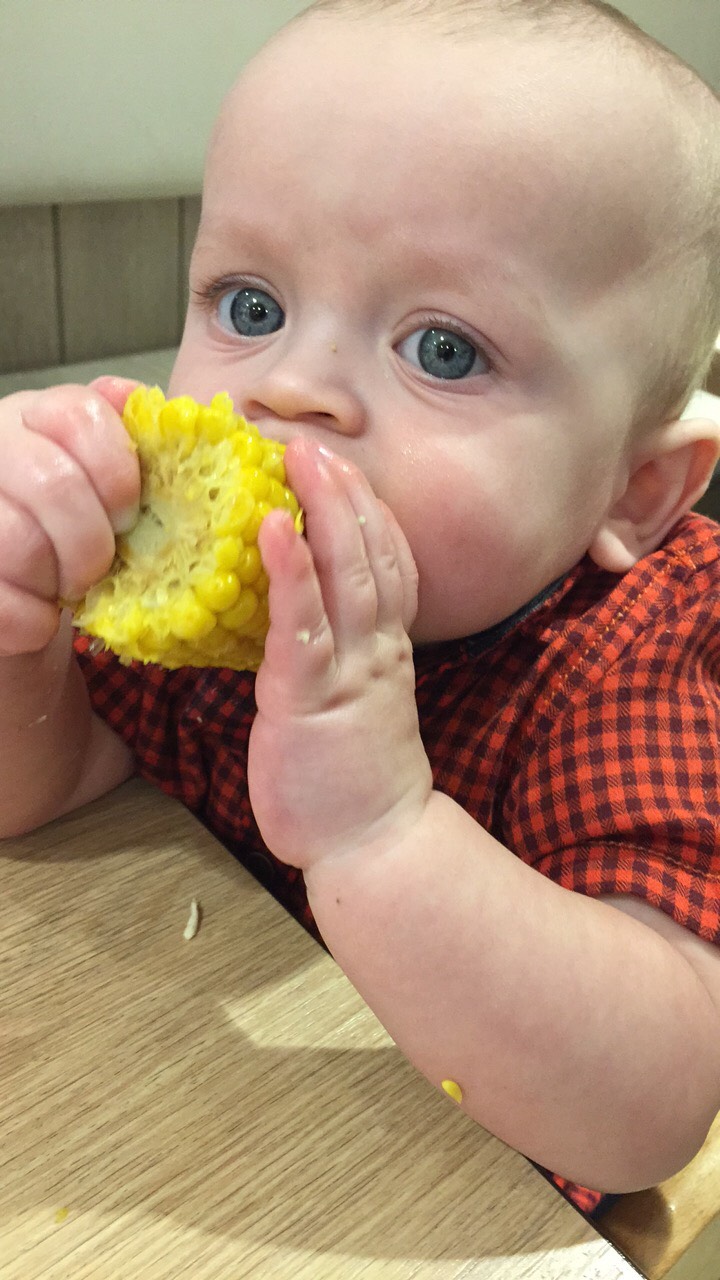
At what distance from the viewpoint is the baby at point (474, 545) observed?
556 mm

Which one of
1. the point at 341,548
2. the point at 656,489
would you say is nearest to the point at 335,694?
the point at 341,548

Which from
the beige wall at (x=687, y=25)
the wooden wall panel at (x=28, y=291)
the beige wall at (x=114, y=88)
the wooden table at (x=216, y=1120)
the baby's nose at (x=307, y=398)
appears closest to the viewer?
the wooden table at (x=216, y=1120)

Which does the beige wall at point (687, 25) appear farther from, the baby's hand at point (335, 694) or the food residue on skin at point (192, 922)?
the food residue on skin at point (192, 922)

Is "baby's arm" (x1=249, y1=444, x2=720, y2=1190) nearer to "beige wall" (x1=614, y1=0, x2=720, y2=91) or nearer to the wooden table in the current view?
the wooden table

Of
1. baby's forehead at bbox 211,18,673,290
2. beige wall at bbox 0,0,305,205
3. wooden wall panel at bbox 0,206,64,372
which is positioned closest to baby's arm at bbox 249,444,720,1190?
baby's forehead at bbox 211,18,673,290

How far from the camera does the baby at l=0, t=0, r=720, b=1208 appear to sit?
0.56 metres

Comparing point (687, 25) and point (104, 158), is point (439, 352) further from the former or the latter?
point (687, 25)

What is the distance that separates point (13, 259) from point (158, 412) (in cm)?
106

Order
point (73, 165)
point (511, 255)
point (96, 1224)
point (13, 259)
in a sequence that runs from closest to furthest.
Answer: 1. point (96, 1224)
2. point (511, 255)
3. point (73, 165)
4. point (13, 259)

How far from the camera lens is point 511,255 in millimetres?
643

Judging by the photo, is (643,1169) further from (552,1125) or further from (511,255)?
(511,255)

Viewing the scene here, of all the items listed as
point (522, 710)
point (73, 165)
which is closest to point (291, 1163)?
point (522, 710)

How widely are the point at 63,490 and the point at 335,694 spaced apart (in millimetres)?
176

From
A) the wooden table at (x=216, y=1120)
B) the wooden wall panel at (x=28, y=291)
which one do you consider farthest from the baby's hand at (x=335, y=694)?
the wooden wall panel at (x=28, y=291)
